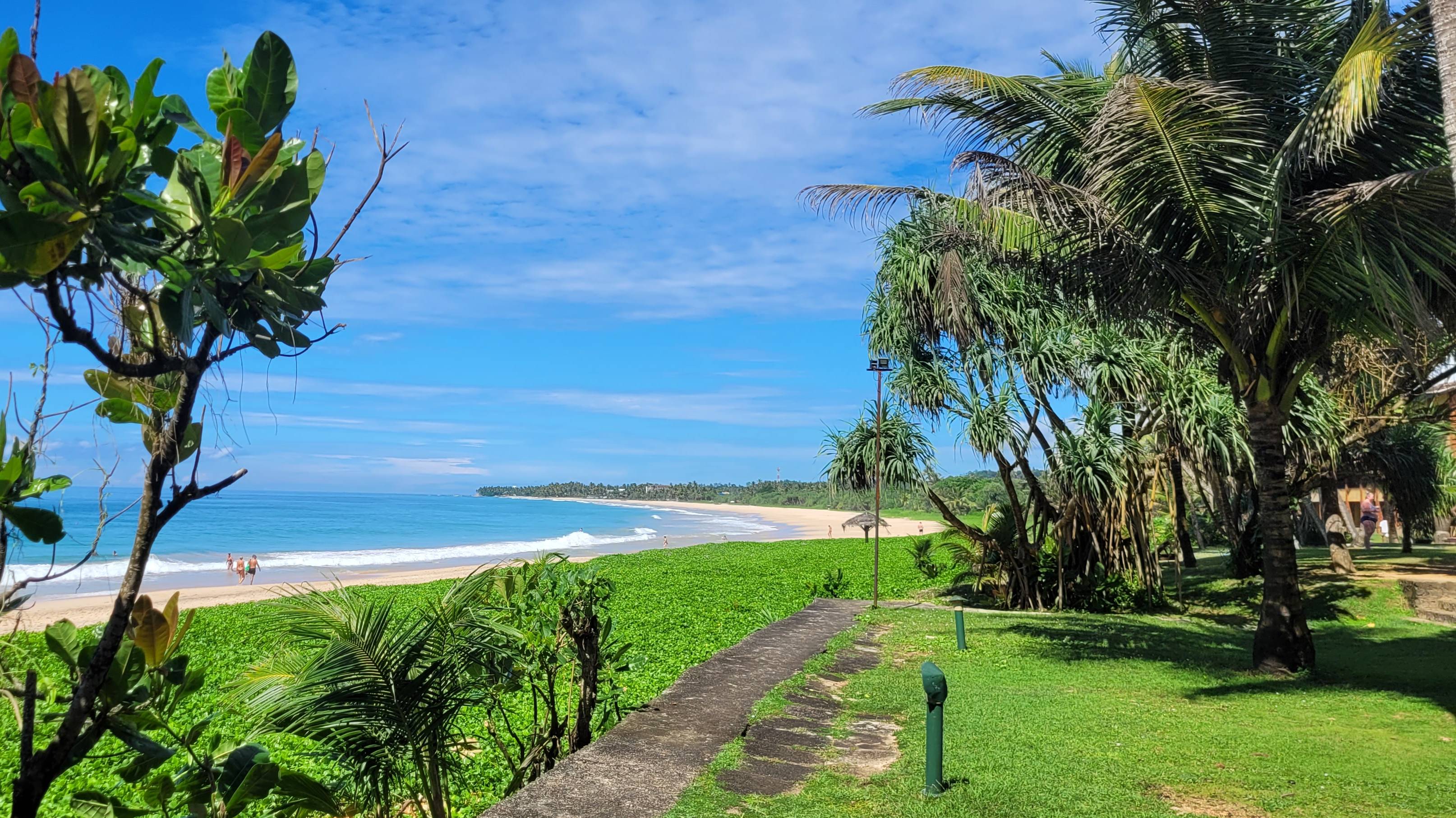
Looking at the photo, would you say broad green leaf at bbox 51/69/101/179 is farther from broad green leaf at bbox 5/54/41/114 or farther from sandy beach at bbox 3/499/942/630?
sandy beach at bbox 3/499/942/630

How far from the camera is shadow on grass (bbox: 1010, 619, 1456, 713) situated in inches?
292

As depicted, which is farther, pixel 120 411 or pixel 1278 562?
pixel 1278 562

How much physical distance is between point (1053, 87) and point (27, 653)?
39.3 feet

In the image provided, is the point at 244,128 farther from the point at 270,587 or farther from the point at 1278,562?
the point at 1278,562

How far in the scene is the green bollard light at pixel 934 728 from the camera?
180 inches

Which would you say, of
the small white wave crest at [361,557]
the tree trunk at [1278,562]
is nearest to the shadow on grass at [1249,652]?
the tree trunk at [1278,562]

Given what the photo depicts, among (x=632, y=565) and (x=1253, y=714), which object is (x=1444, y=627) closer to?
(x=1253, y=714)

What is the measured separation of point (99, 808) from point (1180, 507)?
15.9 m

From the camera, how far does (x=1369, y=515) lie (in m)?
20.9

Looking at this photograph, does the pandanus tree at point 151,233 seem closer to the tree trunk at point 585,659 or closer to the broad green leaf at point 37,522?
the broad green leaf at point 37,522

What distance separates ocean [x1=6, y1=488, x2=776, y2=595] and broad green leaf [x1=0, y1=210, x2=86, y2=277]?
98 centimetres

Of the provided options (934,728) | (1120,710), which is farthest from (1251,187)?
(934,728)

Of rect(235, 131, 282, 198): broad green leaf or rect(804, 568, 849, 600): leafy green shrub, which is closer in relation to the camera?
rect(235, 131, 282, 198): broad green leaf

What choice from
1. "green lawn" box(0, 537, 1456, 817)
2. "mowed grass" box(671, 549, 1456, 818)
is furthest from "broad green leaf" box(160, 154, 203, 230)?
"mowed grass" box(671, 549, 1456, 818)
